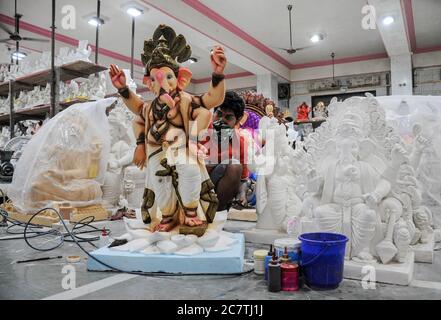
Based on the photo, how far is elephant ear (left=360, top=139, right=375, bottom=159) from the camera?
2.36 meters

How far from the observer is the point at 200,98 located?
2479 mm

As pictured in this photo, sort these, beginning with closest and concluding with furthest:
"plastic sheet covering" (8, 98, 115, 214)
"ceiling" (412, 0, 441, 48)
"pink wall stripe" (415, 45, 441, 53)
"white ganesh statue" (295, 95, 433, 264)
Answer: "white ganesh statue" (295, 95, 433, 264)
"plastic sheet covering" (8, 98, 115, 214)
"ceiling" (412, 0, 441, 48)
"pink wall stripe" (415, 45, 441, 53)

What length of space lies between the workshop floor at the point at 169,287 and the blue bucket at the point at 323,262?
0.05 metres

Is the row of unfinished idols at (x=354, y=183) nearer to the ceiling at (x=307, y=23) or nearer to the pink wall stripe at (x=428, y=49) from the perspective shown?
the ceiling at (x=307, y=23)

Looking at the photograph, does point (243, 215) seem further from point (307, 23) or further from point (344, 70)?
point (344, 70)

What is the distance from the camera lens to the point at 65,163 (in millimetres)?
4020

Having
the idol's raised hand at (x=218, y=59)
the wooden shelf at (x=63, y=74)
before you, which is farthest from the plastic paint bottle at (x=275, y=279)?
the wooden shelf at (x=63, y=74)

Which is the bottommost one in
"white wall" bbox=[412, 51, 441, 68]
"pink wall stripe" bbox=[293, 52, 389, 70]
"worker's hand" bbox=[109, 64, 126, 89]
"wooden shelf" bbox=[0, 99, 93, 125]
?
"worker's hand" bbox=[109, 64, 126, 89]

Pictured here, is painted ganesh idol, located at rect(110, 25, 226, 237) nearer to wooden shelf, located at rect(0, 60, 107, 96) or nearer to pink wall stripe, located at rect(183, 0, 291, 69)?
wooden shelf, located at rect(0, 60, 107, 96)

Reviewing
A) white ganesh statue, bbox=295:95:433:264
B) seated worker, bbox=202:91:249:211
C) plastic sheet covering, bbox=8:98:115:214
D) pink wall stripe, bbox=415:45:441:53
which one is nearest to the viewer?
white ganesh statue, bbox=295:95:433:264

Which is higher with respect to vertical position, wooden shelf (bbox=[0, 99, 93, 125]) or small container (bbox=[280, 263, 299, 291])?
wooden shelf (bbox=[0, 99, 93, 125])

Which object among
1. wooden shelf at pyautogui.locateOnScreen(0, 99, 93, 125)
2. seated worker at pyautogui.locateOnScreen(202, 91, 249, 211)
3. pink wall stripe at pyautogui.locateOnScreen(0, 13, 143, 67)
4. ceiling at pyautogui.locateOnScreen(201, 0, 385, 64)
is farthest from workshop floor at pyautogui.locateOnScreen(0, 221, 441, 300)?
pink wall stripe at pyautogui.locateOnScreen(0, 13, 143, 67)

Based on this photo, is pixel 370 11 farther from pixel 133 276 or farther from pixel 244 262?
pixel 133 276

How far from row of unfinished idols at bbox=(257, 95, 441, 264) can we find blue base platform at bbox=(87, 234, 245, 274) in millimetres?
584
